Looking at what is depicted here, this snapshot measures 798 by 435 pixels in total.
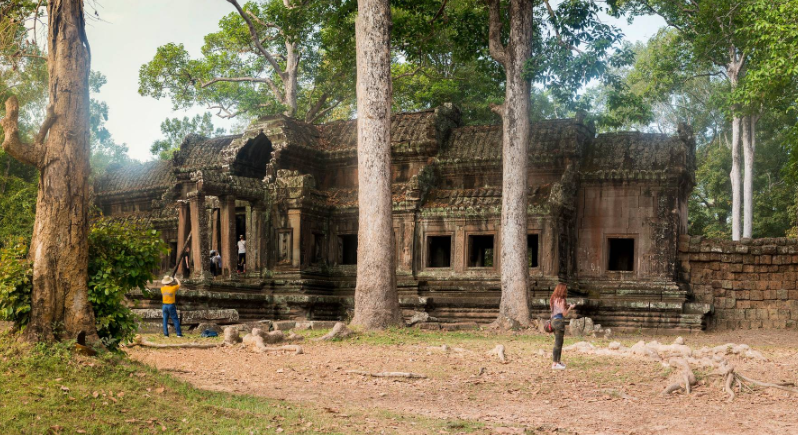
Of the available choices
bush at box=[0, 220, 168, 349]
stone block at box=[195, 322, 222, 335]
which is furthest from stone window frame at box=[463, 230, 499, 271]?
bush at box=[0, 220, 168, 349]

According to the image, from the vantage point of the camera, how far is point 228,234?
2122cm

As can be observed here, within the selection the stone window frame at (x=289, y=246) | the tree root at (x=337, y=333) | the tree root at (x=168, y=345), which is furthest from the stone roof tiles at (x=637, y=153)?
the tree root at (x=168, y=345)

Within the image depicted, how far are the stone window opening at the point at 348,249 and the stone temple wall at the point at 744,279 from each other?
8.33 metres

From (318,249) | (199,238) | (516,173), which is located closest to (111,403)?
(516,173)

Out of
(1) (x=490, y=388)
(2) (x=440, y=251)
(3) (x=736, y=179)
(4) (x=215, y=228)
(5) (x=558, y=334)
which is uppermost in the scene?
(3) (x=736, y=179)

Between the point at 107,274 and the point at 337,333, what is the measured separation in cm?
553

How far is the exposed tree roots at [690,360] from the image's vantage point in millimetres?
9883

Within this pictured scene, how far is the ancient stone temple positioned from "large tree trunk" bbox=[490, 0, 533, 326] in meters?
2.11

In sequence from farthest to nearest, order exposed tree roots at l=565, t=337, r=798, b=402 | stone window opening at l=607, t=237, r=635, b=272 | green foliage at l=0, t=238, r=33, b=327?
1. stone window opening at l=607, t=237, r=635, b=272
2. exposed tree roots at l=565, t=337, r=798, b=402
3. green foliage at l=0, t=238, r=33, b=327

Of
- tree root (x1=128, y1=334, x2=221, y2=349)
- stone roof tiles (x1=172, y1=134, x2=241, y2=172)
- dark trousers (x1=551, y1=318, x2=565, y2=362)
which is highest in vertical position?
stone roof tiles (x1=172, y1=134, x2=241, y2=172)

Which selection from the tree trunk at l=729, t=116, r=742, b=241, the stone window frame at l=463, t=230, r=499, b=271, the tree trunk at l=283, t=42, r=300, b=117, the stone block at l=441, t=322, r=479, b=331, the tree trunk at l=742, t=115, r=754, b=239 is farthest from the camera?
the tree trunk at l=283, t=42, r=300, b=117

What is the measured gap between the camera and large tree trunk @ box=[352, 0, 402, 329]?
15609 mm

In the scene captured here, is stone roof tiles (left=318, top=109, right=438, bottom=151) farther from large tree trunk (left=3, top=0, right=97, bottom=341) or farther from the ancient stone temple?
large tree trunk (left=3, top=0, right=97, bottom=341)

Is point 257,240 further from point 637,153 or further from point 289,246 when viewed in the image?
point 637,153
